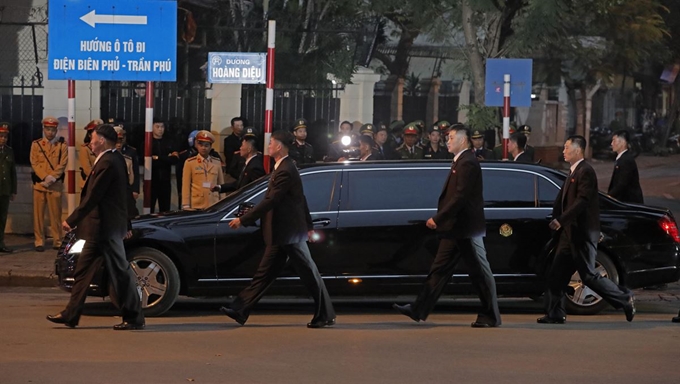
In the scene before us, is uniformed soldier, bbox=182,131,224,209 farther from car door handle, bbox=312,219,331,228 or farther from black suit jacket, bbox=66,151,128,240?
black suit jacket, bbox=66,151,128,240

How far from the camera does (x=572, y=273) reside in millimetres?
10391

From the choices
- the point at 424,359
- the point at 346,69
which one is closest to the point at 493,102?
the point at 346,69

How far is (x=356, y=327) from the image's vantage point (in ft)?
33.3

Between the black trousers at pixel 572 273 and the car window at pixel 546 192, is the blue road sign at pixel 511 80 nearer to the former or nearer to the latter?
the car window at pixel 546 192

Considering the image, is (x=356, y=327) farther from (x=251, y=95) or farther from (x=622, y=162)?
(x=251, y=95)

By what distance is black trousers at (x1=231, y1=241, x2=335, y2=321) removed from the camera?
9.85 meters

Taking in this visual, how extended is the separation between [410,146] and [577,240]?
6.33m

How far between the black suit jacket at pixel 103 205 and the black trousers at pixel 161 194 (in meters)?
6.34

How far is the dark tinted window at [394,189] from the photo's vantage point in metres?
10.8

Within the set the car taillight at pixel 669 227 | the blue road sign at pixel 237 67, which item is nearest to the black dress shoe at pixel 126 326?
the car taillight at pixel 669 227

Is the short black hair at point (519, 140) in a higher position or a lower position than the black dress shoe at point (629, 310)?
higher

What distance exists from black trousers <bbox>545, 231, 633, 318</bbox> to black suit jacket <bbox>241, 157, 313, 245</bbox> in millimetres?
2306

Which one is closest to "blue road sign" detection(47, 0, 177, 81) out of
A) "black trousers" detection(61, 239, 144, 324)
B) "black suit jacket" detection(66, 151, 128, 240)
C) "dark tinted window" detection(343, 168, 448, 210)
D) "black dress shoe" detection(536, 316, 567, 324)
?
"dark tinted window" detection(343, 168, 448, 210)

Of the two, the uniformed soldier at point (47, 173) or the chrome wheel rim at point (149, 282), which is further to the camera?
the uniformed soldier at point (47, 173)
